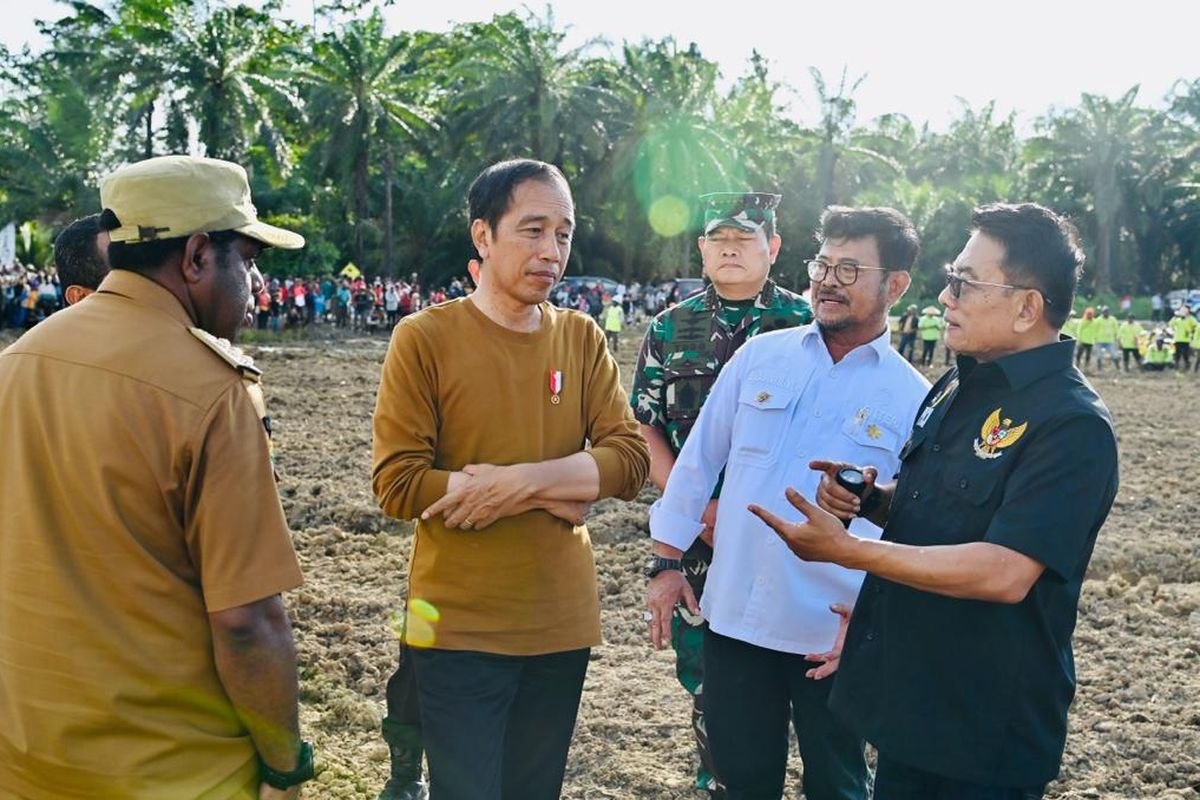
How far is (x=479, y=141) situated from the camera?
41500mm

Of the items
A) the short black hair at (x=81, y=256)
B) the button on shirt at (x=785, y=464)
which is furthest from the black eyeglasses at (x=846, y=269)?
the short black hair at (x=81, y=256)

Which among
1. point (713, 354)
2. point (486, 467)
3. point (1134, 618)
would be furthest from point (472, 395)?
point (1134, 618)

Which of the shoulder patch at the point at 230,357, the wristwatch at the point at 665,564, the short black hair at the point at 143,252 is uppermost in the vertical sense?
the short black hair at the point at 143,252

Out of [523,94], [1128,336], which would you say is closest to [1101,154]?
[523,94]

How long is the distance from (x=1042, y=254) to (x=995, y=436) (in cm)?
43

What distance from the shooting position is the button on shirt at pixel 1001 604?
89.2 inches

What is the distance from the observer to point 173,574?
6.43 feet

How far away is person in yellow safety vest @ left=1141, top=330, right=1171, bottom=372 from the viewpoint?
25.6 meters

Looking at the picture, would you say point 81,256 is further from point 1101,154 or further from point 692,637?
point 1101,154

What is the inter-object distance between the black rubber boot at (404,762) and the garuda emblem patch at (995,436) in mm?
2268

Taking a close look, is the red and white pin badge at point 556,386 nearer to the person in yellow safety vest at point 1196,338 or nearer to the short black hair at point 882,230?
the short black hair at point 882,230

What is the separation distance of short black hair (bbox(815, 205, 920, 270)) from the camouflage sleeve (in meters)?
0.90

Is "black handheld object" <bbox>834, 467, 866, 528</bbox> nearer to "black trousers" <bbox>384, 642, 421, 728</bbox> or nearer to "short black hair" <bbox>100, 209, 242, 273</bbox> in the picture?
"short black hair" <bbox>100, 209, 242, 273</bbox>

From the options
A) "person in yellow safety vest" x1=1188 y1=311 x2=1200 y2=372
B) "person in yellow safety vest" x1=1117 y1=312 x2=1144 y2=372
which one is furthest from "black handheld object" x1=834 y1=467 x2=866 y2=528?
"person in yellow safety vest" x1=1188 y1=311 x2=1200 y2=372
